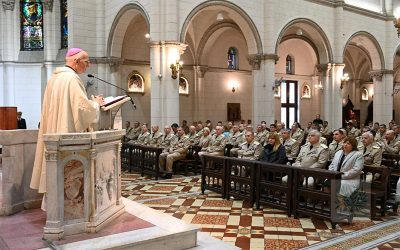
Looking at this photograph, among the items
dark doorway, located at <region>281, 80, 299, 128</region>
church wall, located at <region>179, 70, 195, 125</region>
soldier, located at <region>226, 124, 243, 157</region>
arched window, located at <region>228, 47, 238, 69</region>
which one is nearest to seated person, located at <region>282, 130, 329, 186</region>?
soldier, located at <region>226, 124, 243, 157</region>

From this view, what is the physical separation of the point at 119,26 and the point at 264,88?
19.7 feet

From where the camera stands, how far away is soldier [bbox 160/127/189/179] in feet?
36.2

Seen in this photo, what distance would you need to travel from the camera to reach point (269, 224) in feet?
21.0

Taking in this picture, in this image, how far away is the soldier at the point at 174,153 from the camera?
11.0 meters

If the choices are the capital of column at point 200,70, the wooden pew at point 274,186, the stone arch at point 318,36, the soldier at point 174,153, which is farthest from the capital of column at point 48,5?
the wooden pew at point 274,186

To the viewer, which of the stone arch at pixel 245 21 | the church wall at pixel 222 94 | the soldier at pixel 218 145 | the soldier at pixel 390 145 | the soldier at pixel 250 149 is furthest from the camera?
the church wall at pixel 222 94

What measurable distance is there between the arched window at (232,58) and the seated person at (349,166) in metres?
15.3

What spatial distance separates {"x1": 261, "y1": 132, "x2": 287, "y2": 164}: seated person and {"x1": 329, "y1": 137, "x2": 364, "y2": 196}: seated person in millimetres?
1051

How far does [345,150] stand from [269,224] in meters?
1.84

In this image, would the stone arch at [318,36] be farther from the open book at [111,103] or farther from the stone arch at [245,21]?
the open book at [111,103]

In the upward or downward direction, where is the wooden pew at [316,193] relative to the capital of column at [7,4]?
downward

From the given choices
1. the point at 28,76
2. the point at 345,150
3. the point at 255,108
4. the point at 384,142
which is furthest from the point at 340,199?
the point at 28,76

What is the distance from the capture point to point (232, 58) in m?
22.0

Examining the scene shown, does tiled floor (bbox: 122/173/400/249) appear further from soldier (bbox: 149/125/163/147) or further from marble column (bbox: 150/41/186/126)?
marble column (bbox: 150/41/186/126)
